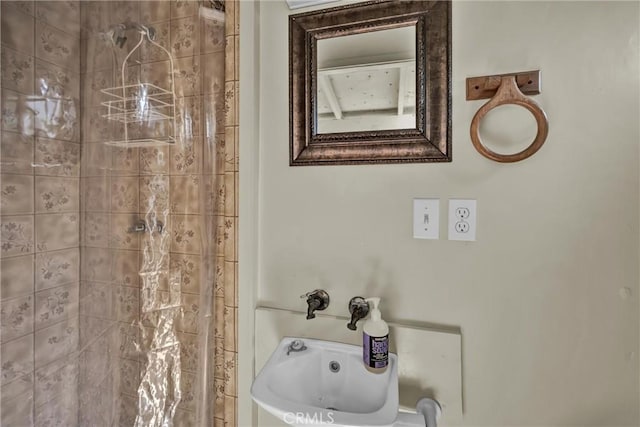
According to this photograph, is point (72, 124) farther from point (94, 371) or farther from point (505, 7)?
point (505, 7)

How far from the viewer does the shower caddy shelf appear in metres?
1.00

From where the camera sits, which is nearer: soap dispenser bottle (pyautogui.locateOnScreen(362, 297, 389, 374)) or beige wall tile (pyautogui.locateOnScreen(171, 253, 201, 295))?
soap dispenser bottle (pyautogui.locateOnScreen(362, 297, 389, 374))

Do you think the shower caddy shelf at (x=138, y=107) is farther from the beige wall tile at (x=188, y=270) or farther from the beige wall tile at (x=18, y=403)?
the beige wall tile at (x=18, y=403)

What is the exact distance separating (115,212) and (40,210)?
229mm

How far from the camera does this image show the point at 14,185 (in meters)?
0.94

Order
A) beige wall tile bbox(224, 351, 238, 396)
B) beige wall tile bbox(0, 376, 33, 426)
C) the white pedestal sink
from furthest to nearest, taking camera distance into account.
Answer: beige wall tile bbox(224, 351, 238, 396), beige wall tile bbox(0, 376, 33, 426), the white pedestal sink

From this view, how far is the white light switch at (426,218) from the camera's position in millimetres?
955

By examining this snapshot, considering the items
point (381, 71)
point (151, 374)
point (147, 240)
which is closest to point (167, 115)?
point (147, 240)

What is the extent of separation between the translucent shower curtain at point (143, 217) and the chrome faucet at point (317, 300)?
40cm

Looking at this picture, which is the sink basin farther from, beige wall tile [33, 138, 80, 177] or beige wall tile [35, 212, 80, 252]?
beige wall tile [33, 138, 80, 177]

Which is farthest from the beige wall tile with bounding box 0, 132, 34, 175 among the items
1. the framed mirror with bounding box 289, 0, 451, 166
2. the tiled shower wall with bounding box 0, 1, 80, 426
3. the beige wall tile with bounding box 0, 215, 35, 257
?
the framed mirror with bounding box 289, 0, 451, 166

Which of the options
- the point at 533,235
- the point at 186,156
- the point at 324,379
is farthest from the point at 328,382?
the point at 186,156

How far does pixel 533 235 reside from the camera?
2.92 feet

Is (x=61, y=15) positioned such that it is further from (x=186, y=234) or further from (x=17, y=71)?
(x=186, y=234)
